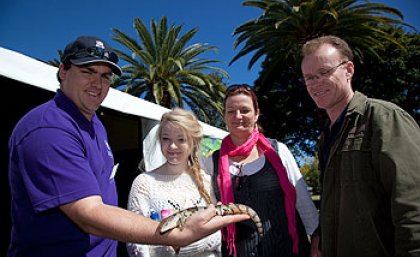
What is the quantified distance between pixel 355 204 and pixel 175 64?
2025 cm

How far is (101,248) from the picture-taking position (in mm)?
1965

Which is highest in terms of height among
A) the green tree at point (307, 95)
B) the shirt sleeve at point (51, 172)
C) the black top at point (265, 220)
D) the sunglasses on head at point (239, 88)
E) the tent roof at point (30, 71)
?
the green tree at point (307, 95)

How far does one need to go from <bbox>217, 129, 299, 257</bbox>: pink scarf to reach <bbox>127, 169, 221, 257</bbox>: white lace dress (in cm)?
16

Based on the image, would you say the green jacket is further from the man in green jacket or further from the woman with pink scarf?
the woman with pink scarf

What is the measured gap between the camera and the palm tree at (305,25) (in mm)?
17812

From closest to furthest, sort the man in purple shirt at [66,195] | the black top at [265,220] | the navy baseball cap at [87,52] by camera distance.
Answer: the man in purple shirt at [66,195], the navy baseball cap at [87,52], the black top at [265,220]

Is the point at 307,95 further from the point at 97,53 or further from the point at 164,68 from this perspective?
the point at 97,53

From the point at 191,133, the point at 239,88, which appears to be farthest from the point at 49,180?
the point at 239,88

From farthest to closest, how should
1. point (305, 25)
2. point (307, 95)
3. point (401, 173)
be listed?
1. point (307, 95)
2. point (305, 25)
3. point (401, 173)

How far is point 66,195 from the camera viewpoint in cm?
154

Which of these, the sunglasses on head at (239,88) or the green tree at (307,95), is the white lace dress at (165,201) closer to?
the sunglasses on head at (239,88)

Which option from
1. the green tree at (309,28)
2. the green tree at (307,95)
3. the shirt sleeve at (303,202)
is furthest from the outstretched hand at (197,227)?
the green tree at (307,95)

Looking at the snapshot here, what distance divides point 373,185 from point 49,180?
199 cm

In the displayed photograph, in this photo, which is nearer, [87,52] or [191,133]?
[87,52]
